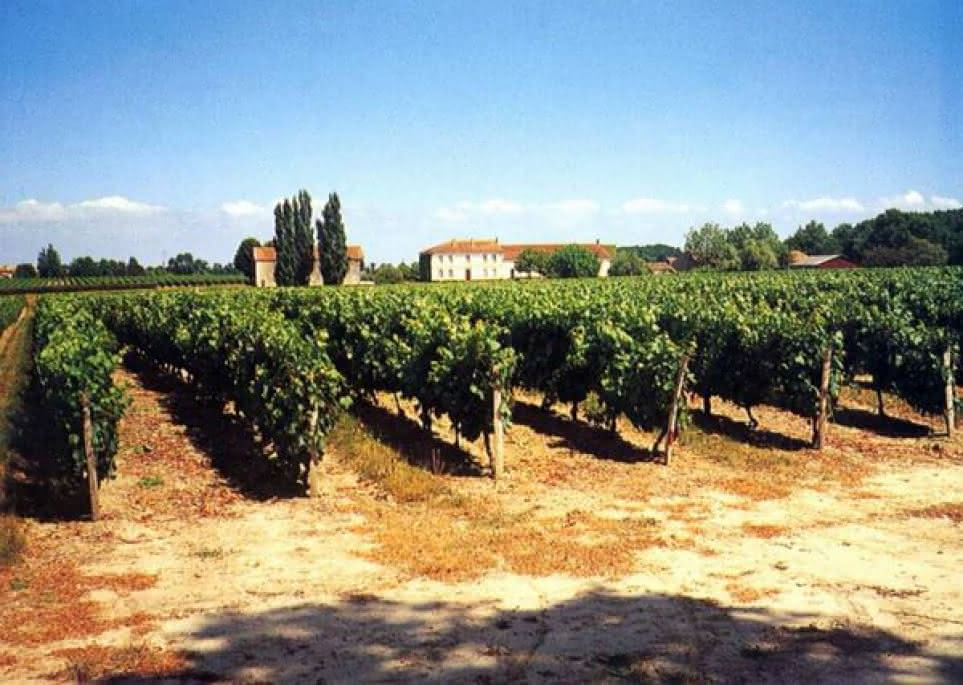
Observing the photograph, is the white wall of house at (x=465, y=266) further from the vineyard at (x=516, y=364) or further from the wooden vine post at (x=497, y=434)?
the wooden vine post at (x=497, y=434)

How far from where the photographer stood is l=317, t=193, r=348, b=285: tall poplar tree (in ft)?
296

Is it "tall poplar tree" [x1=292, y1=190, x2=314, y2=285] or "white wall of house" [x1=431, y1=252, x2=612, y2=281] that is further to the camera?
"white wall of house" [x1=431, y1=252, x2=612, y2=281]

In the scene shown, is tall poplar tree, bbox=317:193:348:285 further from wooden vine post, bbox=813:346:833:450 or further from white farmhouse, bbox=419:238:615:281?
wooden vine post, bbox=813:346:833:450

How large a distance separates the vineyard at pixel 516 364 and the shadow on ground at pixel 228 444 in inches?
15.1

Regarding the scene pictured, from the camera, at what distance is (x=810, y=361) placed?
17781 mm

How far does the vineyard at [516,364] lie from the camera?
14023mm

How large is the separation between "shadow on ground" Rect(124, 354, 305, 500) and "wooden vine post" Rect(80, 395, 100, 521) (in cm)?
263

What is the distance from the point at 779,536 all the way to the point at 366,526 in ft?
21.6

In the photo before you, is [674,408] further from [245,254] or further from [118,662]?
[245,254]

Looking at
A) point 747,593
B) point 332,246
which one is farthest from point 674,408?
point 332,246

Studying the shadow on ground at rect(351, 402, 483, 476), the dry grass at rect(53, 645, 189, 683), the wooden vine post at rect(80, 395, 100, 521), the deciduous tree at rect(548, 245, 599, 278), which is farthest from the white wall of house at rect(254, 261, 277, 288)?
the dry grass at rect(53, 645, 189, 683)

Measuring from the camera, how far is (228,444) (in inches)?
704

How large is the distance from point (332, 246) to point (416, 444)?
250ft

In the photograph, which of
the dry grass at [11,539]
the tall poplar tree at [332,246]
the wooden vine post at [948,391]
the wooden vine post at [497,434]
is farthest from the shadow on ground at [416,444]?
the tall poplar tree at [332,246]
